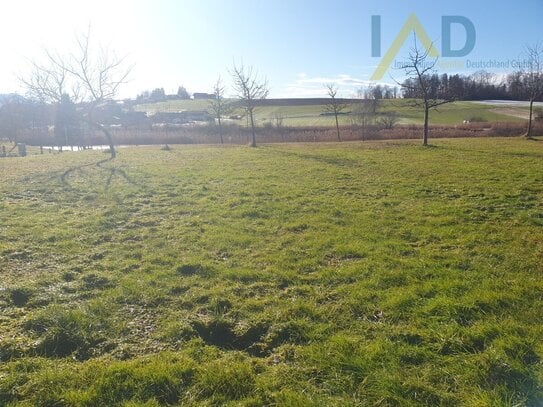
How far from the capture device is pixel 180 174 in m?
14.2

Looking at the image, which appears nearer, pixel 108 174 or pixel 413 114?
pixel 108 174

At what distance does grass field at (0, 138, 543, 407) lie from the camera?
2980 millimetres

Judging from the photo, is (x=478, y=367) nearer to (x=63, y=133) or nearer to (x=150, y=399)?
(x=150, y=399)

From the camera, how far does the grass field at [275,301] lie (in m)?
2.98

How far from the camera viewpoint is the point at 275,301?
4387 mm

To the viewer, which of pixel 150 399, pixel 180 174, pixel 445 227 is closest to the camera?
pixel 150 399

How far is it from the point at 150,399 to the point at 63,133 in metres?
54.8

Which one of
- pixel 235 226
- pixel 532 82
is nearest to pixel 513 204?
pixel 235 226

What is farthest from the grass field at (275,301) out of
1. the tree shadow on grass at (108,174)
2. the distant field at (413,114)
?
the distant field at (413,114)

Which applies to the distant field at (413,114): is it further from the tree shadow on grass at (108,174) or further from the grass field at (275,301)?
the grass field at (275,301)

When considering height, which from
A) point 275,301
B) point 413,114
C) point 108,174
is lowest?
point 275,301

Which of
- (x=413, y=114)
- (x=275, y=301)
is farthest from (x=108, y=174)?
(x=413, y=114)

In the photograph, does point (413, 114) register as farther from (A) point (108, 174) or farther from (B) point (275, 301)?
(B) point (275, 301)

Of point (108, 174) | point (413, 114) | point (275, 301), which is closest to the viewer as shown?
point (275, 301)
